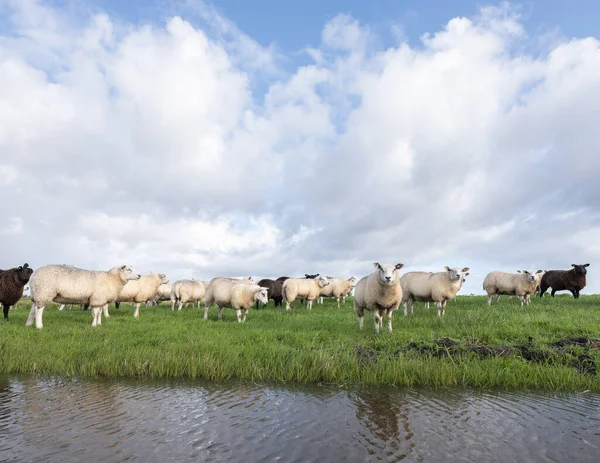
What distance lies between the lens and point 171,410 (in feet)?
17.8

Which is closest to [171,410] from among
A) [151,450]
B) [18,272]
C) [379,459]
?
[151,450]

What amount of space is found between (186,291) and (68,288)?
9.55 meters

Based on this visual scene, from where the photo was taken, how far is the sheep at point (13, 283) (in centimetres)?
1812

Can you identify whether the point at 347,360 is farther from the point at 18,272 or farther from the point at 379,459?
the point at 18,272

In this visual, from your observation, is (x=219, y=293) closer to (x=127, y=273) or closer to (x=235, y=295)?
(x=235, y=295)

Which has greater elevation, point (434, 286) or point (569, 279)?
point (569, 279)

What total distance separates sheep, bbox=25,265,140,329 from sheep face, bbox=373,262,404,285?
36.6 ft

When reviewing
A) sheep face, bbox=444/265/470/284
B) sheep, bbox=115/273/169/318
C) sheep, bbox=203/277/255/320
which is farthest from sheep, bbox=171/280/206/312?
sheep face, bbox=444/265/470/284

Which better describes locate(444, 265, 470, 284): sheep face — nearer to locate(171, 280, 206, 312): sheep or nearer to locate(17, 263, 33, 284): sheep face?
locate(171, 280, 206, 312): sheep

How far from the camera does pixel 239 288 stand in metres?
17.8

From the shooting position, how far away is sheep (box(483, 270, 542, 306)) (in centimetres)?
2356

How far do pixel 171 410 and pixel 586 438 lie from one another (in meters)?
5.40

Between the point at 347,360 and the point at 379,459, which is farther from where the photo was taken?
the point at 347,360

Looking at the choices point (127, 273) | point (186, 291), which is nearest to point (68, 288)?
point (127, 273)
